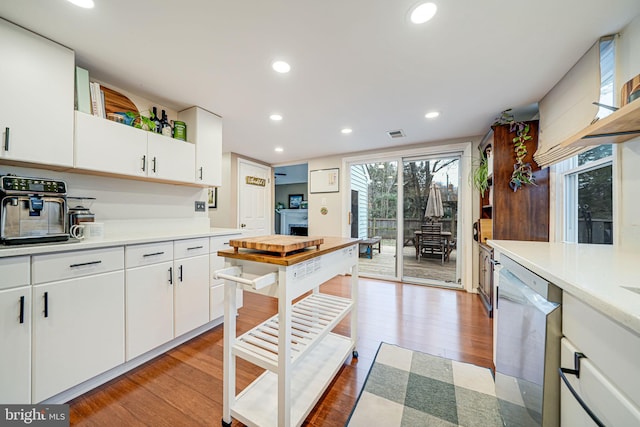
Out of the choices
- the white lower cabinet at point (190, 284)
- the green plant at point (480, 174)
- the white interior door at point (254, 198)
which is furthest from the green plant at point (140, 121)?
the green plant at point (480, 174)

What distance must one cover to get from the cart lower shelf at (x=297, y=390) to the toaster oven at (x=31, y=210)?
158 centimetres

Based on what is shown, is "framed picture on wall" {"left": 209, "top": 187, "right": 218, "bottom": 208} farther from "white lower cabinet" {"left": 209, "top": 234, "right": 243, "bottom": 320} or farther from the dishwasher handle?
the dishwasher handle

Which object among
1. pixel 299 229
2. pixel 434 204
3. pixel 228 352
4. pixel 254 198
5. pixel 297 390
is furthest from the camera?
pixel 299 229

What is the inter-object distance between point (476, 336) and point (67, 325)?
3.15 metres

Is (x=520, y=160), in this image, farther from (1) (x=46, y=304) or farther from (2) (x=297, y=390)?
(1) (x=46, y=304)

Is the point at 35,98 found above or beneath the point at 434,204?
above

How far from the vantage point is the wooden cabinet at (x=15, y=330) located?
1177mm

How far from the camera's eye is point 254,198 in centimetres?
475

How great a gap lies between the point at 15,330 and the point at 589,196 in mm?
3924

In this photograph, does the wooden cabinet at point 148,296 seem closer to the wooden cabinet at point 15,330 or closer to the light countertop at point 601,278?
the wooden cabinet at point 15,330

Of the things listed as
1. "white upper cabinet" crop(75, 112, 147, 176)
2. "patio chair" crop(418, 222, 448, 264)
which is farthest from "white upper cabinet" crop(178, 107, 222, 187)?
"patio chair" crop(418, 222, 448, 264)

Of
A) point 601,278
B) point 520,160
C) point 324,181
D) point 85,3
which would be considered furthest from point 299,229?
point 601,278

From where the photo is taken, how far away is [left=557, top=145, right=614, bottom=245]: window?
1615 mm

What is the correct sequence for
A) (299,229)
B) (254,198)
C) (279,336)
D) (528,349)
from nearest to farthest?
1. (528,349)
2. (279,336)
3. (254,198)
4. (299,229)
